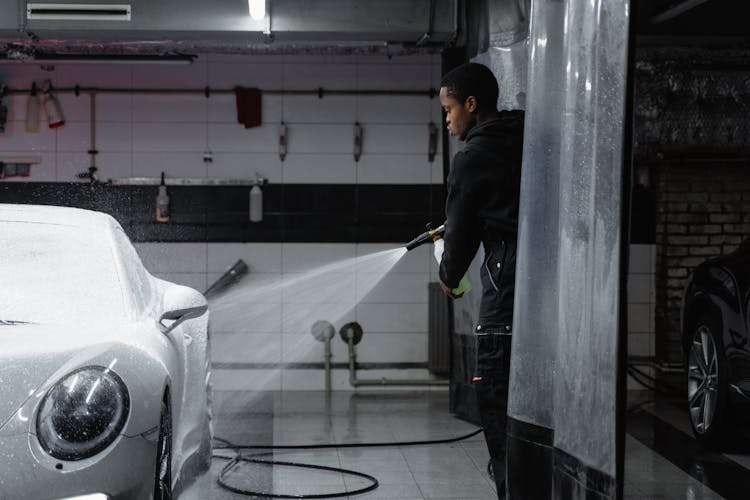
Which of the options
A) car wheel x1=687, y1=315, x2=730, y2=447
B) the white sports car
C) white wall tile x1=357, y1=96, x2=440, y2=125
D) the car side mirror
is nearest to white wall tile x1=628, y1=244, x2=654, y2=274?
white wall tile x1=357, y1=96, x2=440, y2=125

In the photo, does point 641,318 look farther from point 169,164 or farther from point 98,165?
point 98,165

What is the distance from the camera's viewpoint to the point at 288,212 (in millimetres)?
9180

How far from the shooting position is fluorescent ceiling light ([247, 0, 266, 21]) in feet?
22.3

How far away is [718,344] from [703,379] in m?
0.36

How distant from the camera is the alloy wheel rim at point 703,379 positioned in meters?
6.29

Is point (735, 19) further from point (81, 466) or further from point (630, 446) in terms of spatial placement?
point (81, 466)

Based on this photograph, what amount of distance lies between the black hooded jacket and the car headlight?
1310mm

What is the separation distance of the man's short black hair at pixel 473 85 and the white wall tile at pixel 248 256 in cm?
530

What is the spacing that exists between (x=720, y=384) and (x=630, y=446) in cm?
79

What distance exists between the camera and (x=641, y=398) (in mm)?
8531

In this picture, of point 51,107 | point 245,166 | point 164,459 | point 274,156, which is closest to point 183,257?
point 245,166

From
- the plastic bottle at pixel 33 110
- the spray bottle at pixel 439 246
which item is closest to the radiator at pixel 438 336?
the plastic bottle at pixel 33 110

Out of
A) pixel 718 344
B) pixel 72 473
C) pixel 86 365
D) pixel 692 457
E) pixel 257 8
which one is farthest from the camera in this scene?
pixel 257 8

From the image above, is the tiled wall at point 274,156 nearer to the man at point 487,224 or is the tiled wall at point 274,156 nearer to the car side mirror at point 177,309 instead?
the car side mirror at point 177,309
